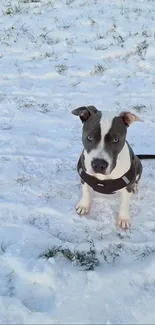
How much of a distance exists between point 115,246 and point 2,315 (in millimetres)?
1083

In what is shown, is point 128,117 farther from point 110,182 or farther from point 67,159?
point 67,159

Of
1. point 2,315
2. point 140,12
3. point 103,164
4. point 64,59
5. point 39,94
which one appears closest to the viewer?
point 2,315

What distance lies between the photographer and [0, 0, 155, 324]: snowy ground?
11.1ft


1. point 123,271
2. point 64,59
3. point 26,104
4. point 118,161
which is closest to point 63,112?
point 26,104

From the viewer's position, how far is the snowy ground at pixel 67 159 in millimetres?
3383


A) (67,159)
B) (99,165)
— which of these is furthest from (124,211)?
(67,159)

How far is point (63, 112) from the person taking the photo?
235 inches

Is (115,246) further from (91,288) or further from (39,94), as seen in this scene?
(39,94)

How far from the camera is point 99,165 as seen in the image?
11.5 feet

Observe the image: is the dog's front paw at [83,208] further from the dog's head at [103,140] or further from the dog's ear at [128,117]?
the dog's ear at [128,117]

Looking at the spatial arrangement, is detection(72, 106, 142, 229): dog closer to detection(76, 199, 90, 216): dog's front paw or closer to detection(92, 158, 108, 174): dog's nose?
detection(92, 158, 108, 174): dog's nose

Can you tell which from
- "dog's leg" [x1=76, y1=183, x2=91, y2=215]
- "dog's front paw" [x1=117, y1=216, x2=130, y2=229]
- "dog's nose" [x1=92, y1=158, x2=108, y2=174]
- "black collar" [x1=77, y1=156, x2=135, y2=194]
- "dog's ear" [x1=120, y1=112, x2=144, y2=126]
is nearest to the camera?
"dog's nose" [x1=92, y1=158, x2=108, y2=174]

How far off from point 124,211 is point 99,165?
76 cm

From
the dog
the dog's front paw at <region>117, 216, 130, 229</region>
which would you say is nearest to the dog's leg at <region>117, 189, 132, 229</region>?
the dog's front paw at <region>117, 216, 130, 229</region>
